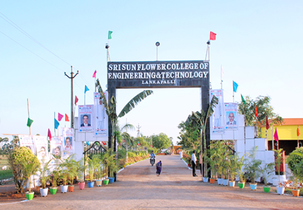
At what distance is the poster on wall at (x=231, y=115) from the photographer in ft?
56.1

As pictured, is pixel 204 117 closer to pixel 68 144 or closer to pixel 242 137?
pixel 242 137

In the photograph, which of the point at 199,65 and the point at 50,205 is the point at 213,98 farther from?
the point at 50,205

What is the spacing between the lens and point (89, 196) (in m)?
11.9

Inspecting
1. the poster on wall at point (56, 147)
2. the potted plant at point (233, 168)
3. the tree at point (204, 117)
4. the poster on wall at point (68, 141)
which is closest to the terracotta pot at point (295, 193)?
the potted plant at point (233, 168)

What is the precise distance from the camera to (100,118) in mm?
17438

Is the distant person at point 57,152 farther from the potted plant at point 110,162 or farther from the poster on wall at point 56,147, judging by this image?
the potted plant at point 110,162

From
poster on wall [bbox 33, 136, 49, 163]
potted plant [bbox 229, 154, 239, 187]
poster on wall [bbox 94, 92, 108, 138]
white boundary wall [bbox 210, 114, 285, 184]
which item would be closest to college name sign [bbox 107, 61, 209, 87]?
poster on wall [bbox 94, 92, 108, 138]

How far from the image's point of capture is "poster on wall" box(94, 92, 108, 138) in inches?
683

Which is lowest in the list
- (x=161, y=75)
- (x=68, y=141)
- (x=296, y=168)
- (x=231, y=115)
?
(x=296, y=168)

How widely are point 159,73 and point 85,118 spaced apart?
17.1 ft

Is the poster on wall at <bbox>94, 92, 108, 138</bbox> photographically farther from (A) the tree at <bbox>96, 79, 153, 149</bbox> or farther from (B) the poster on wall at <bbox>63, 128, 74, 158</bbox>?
(B) the poster on wall at <bbox>63, 128, 74, 158</bbox>

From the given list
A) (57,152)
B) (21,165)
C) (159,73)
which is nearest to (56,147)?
(57,152)

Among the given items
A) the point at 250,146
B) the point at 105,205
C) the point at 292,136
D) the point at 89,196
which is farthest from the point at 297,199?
the point at 292,136

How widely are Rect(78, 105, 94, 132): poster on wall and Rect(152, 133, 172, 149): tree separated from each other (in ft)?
273
